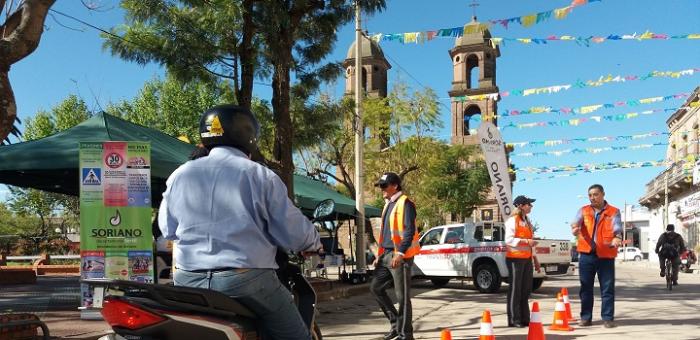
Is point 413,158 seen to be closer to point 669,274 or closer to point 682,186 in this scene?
point 669,274

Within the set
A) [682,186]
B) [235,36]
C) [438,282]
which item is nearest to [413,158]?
[438,282]

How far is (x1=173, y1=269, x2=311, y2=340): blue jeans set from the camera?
2820 mm

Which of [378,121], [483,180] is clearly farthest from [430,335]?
[483,180]

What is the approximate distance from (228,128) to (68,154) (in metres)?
7.20

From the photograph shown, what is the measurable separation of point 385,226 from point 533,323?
189 cm

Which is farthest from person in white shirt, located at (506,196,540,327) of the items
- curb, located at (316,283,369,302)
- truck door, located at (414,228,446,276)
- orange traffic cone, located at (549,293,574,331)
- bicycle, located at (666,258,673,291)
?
bicycle, located at (666,258,673,291)

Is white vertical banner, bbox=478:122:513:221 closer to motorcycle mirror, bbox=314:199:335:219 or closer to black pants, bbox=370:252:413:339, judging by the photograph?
black pants, bbox=370:252:413:339

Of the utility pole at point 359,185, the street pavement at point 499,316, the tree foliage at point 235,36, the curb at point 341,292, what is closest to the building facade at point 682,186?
the utility pole at point 359,185

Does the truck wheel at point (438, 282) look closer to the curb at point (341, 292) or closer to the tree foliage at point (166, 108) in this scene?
the curb at point (341, 292)

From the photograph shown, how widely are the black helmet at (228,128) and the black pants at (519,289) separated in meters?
5.73

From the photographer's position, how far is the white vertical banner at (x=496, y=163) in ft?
38.0

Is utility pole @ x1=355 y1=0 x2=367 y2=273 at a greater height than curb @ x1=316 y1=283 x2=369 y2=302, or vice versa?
utility pole @ x1=355 y1=0 x2=367 y2=273

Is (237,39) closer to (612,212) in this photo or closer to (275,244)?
(612,212)

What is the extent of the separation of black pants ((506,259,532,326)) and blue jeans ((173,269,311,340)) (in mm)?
5611
